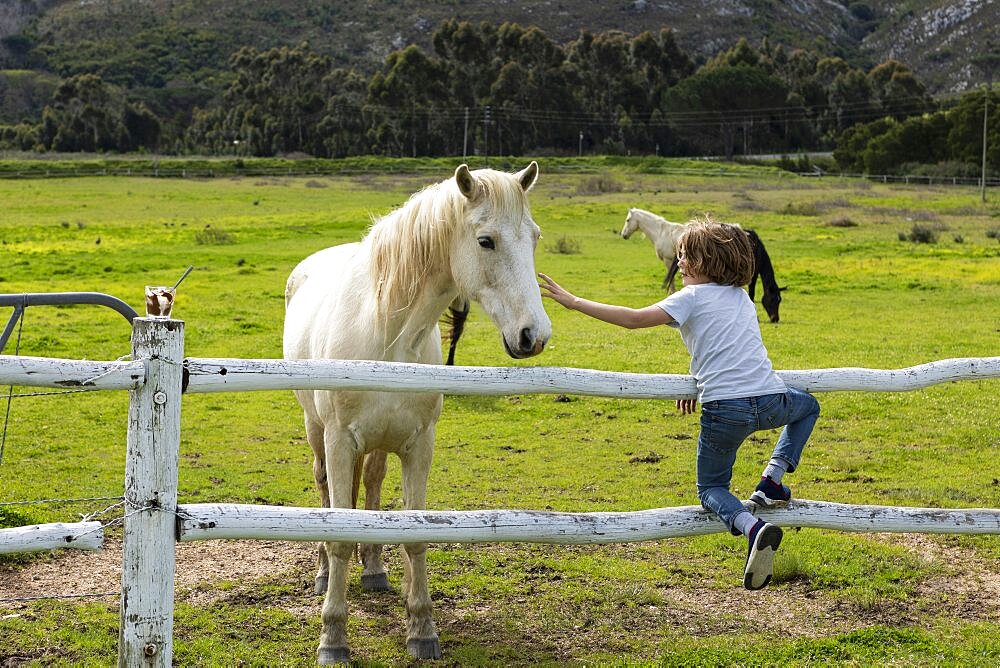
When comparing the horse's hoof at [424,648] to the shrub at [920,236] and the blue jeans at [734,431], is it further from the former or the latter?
the shrub at [920,236]

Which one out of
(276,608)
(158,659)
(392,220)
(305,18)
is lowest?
(276,608)

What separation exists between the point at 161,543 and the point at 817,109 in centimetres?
10121

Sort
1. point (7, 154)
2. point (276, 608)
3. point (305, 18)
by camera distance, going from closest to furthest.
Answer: point (276, 608)
point (7, 154)
point (305, 18)

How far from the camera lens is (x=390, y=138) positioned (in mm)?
83625

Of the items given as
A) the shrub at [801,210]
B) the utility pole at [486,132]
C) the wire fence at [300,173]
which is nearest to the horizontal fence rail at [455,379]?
the shrub at [801,210]

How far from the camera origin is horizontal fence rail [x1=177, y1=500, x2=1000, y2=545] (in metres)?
4.06

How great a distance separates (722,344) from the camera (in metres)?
4.56

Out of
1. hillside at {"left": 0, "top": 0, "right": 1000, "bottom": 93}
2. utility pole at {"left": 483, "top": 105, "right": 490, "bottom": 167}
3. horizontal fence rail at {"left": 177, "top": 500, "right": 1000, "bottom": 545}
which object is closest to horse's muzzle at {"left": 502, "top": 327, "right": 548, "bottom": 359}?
horizontal fence rail at {"left": 177, "top": 500, "right": 1000, "bottom": 545}

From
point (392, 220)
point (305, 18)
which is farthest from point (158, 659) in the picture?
point (305, 18)

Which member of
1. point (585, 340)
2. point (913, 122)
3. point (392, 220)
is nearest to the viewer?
point (392, 220)

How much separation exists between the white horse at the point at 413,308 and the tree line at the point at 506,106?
7681 centimetres

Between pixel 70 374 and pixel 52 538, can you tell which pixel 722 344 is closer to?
pixel 70 374

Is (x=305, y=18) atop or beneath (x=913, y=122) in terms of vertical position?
atop

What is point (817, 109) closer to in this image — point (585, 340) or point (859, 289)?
point (859, 289)
